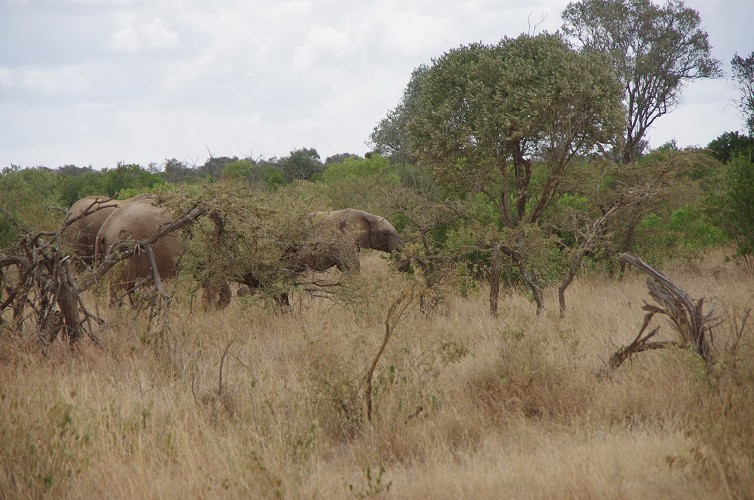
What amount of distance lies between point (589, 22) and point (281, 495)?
2707cm

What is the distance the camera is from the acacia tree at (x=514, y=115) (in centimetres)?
1275

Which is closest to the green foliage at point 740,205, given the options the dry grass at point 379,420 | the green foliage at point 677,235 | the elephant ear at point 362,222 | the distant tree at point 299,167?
the green foliage at point 677,235

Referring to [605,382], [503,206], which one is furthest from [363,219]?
[605,382]

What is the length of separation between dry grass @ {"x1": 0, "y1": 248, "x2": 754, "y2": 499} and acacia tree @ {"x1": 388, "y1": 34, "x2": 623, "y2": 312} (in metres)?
5.39

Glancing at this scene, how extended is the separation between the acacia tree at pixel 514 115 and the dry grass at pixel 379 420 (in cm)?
539

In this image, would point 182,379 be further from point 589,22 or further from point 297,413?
point 589,22

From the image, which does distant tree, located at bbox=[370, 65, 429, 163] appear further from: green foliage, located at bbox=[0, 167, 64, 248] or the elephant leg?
the elephant leg

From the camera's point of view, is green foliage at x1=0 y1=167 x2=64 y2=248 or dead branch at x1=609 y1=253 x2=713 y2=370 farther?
green foliage at x1=0 y1=167 x2=64 y2=248

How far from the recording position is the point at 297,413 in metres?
5.57

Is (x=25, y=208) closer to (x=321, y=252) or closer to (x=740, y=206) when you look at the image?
(x=321, y=252)

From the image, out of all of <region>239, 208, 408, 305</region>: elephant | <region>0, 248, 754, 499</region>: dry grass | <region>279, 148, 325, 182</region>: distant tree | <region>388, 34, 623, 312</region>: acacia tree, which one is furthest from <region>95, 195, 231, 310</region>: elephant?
<region>279, 148, 325, 182</region>: distant tree

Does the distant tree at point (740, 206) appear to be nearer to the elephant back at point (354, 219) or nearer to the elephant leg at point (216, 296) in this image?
the elephant back at point (354, 219)

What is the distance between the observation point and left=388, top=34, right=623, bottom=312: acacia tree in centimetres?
1275

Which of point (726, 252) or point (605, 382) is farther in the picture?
point (726, 252)
